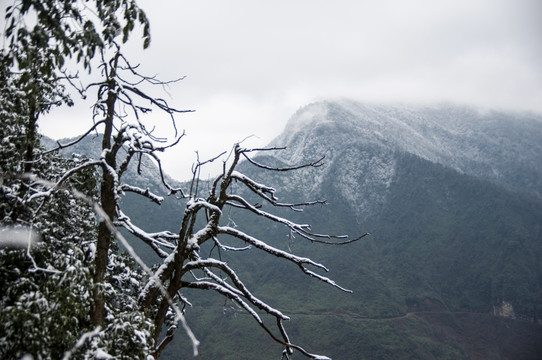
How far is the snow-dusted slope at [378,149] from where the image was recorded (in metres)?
141

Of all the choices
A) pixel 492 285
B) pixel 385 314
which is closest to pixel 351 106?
pixel 492 285

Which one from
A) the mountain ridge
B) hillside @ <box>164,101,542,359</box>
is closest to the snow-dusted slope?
the mountain ridge

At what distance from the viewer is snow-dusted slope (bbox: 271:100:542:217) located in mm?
140625

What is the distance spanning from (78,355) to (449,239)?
5068 inches

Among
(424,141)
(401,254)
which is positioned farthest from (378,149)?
(401,254)

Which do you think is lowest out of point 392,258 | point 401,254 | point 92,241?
point 392,258

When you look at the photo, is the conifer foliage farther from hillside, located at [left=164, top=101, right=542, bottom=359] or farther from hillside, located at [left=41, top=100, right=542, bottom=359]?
hillside, located at [left=164, top=101, right=542, bottom=359]

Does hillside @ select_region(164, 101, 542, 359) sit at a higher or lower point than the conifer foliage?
lower

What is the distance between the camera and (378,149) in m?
149

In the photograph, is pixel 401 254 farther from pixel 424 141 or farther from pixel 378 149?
pixel 424 141

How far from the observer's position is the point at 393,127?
177m

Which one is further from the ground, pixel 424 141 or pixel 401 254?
pixel 424 141

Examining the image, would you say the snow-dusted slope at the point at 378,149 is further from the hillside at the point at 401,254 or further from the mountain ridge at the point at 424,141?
the hillside at the point at 401,254

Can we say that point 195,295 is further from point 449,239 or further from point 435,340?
point 449,239
